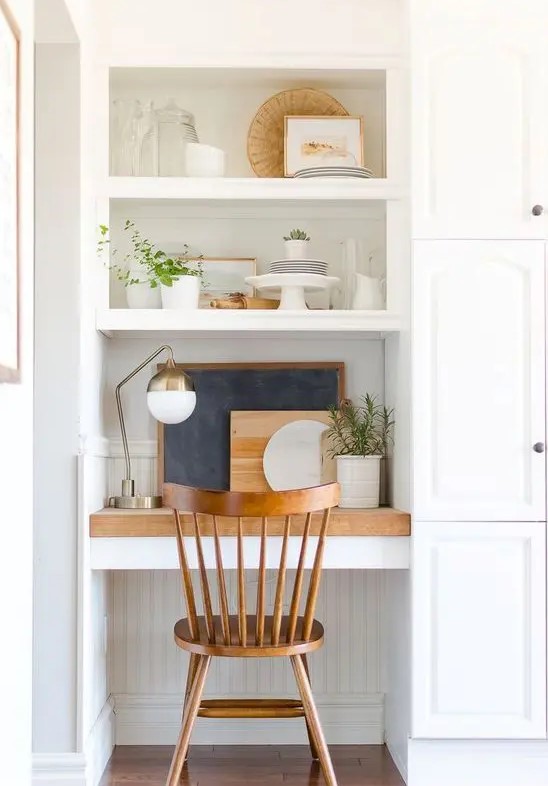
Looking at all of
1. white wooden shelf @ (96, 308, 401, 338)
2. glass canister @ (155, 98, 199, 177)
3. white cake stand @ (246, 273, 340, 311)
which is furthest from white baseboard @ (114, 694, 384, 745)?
glass canister @ (155, 98, 199, 177)

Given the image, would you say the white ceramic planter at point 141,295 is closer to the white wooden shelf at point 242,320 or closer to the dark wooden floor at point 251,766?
the white wooden shelf at point 242,320

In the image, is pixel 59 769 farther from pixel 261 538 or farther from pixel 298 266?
pixel 298 266

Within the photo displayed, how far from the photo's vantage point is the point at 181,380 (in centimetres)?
303

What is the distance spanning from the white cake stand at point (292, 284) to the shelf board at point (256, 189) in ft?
0.85

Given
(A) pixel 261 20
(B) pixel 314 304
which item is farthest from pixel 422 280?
(A) pixel 261 20

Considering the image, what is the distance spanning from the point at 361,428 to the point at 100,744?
132cm

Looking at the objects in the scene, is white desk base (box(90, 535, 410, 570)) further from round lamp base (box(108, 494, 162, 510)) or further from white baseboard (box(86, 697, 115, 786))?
white baseboard (box(86, 697, 115, 786))

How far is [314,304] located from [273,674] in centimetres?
133

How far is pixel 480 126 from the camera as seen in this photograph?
2.90 m

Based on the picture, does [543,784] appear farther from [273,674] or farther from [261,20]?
[261,20]

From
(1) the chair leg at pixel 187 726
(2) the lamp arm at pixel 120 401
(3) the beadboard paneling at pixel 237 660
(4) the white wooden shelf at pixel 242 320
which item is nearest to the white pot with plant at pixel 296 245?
(4) the white wooden shelf at pixel 242 320

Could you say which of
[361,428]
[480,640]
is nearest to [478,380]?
[361,428]

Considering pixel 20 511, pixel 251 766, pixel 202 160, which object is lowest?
pixel 251 766

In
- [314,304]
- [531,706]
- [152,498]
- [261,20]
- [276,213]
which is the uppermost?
[261,20]
